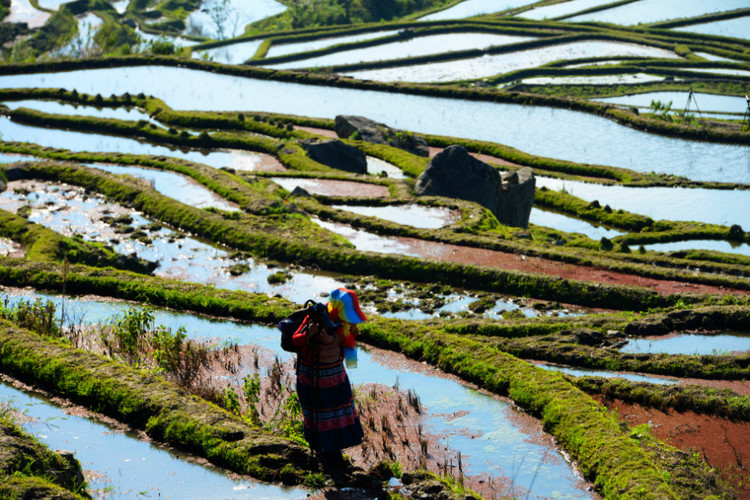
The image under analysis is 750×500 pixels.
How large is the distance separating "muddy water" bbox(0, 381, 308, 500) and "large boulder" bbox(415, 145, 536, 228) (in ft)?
55.3

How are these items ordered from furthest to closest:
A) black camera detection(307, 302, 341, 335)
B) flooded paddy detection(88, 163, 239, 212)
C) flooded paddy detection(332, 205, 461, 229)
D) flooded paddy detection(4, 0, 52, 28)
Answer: flooded paddy detection(4, 0, 52, 28)
flooded paddy detection(88, 163, 239, 212)
flooded paddy detection(332, 205, 461, 229)
black camera detection(307, 302, 341, 335)

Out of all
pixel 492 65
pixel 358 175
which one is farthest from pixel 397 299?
pixel 492 65

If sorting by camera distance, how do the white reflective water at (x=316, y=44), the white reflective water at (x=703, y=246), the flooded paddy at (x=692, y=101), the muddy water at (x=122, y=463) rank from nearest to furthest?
the muddy water at (x=122, y=463) < the white reflective water at (x=703, y=246) < the flooded paddy at (x=692, y=101) < the white reflective water at (x=316, y=44)

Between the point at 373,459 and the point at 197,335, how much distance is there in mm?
5280

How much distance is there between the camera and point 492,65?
55500 millimetres

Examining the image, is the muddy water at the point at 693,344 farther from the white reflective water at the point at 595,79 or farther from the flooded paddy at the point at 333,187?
the white reflective water at the point at 595,79

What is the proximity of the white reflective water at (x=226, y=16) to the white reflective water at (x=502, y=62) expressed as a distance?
31101 millimetres

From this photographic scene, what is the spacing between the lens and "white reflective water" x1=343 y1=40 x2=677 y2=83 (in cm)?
5247

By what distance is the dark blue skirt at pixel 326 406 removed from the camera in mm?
8461

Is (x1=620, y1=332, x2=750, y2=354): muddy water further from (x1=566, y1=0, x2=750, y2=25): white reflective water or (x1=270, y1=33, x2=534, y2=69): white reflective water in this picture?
(x1=566, y1=0, x2=750, y2=25): white reflective water

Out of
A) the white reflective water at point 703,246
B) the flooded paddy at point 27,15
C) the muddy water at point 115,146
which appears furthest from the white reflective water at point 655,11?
the flooded paddy at point 27,15

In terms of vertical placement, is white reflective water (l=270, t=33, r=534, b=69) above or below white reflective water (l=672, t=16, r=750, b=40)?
below

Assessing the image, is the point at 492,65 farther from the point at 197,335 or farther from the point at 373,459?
the point at 373,459

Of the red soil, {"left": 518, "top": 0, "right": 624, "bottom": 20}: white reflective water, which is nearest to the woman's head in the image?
Answer: the red soil
